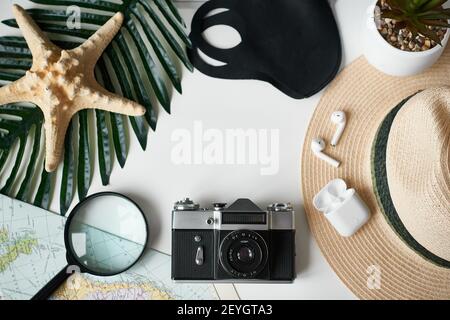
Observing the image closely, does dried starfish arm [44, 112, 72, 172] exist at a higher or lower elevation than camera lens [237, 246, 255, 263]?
higher

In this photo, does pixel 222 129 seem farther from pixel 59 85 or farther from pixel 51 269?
pixel 51 269

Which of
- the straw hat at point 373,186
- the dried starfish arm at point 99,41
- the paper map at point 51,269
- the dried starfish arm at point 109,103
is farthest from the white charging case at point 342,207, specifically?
the dried starfish arm at point 99,41

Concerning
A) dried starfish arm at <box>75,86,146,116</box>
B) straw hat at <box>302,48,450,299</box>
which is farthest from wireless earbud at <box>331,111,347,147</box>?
dried starfish arm at <box>75,86,146,116</box>

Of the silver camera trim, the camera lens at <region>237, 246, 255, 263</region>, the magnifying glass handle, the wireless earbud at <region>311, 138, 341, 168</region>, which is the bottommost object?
the magnifying glass handle

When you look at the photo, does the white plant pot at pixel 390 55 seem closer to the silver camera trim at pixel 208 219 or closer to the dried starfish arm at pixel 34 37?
the silver camera trim at pixel 208 219

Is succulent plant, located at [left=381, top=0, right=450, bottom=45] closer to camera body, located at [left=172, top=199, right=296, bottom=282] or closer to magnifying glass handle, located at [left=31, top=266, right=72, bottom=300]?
camera body, located at [left=172, top=199, right=296, bottom=282]

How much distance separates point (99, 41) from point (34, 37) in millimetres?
125

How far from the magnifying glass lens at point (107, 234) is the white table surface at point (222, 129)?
0.03m

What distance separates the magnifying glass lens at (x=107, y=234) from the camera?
1.03 meters

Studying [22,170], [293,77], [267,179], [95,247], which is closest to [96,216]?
[95,247]

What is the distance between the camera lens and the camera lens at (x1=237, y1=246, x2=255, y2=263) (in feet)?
3.18

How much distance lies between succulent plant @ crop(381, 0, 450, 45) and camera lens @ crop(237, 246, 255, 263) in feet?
1.64

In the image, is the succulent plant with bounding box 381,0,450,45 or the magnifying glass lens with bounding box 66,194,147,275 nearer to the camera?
the succulent plant with bounding box 381,0,450,45
